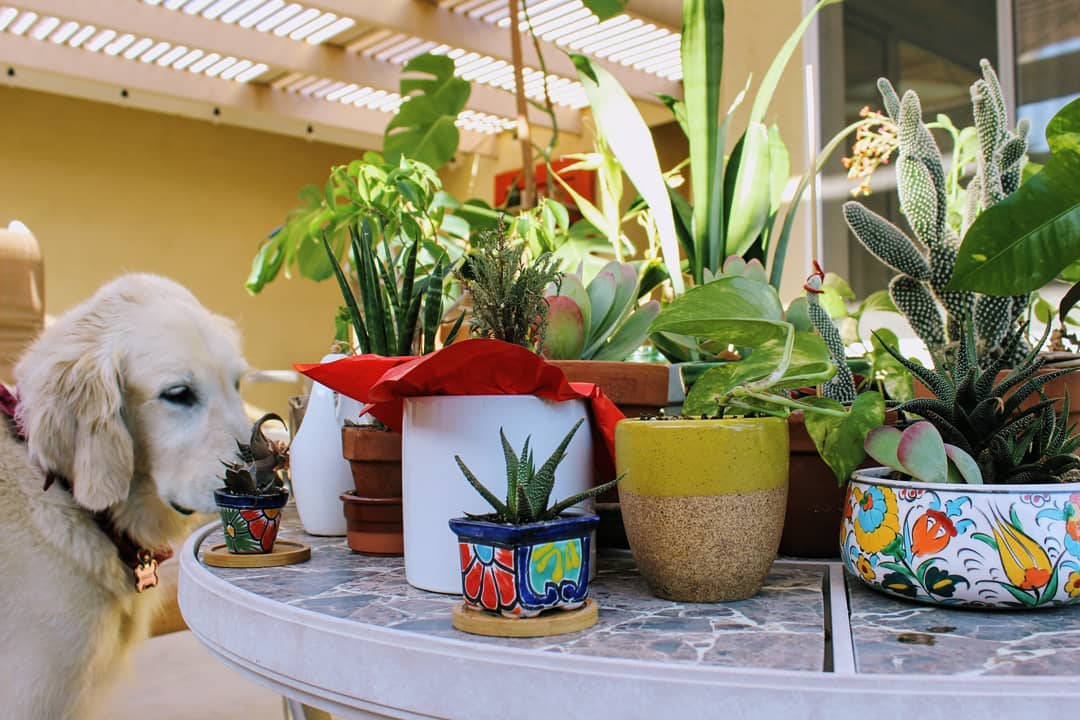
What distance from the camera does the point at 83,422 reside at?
107 centimetres

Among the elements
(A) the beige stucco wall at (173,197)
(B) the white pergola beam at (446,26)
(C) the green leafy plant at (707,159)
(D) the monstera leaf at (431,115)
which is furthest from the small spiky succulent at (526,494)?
(A) the beige stucco wall at (173,197)

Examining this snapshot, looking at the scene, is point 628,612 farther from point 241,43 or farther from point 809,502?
point 241,43

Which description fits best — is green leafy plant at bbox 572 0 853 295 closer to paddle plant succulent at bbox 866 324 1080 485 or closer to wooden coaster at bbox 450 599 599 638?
paddle plant succulent at bbox 866 324 1080 485

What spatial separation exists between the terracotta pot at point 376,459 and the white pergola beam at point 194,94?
4606 millimetres

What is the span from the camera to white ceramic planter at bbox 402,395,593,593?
588 mm

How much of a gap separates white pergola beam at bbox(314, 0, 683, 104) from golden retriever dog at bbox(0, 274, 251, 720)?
294 cm

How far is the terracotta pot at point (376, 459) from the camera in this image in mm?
738

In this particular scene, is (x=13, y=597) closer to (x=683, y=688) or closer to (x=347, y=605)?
(x=347, y=605)

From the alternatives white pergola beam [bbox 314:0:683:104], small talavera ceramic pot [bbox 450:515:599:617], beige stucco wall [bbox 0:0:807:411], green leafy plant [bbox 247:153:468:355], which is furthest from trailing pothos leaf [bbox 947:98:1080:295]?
beige stucco wall [bbox 0:0:807:411]

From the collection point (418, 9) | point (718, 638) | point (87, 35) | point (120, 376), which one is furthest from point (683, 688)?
point (87, 35)

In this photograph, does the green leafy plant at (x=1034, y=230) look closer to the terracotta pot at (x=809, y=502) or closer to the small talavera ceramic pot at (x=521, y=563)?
the terracotta pot at (x=809, y=502)

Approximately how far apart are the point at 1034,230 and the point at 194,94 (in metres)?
5.35

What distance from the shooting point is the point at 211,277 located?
6660 mm

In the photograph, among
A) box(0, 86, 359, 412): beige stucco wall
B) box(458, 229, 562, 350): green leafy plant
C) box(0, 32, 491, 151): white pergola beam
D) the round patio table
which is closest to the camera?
the round patio table
